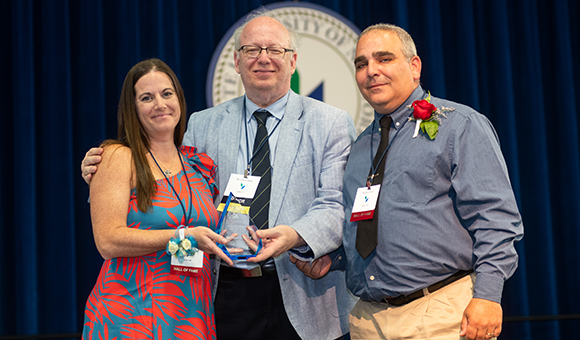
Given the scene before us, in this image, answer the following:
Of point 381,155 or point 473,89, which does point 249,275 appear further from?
point 473,89

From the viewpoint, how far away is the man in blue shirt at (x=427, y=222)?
172 cm

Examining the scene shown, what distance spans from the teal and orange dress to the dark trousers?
0.48 feet

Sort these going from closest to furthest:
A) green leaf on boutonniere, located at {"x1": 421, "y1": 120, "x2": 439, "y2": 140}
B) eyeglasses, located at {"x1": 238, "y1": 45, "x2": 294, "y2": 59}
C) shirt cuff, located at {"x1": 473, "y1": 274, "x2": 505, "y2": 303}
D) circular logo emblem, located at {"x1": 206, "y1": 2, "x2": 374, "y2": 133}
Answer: shirt cuff, located at {"x1": 473, "y1": 274, "x2": 505, "y2": 303} < green leaf on boutonniere, located at {"x1": 421, "y1": 120, "x2": 439, "y2": 140} < eyeglasses, located at {"x1": 238, "y1": 45, "x2": 294, "y2": 59} < circular logo emblem, located at {"x1": 206, "y1": 2, "x2": 374, "y2": 133}

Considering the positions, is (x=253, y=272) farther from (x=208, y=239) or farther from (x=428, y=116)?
(x=428, y=116)

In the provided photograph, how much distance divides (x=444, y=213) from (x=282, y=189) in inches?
26.7

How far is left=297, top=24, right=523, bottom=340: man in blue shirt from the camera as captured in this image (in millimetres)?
1719

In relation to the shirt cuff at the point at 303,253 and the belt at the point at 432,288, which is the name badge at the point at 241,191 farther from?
the belt at the point at 432,288

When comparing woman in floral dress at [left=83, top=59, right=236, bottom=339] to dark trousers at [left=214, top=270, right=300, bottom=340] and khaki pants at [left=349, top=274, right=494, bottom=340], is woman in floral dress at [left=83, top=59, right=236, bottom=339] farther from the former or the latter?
khaki pants at [left=349, top=274, right=494, bottom=340]

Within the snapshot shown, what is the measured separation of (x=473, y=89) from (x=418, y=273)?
2484 mm

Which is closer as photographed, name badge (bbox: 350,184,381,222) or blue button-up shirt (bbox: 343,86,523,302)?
blue button-up shirt (bbox: 343,86,523,302)

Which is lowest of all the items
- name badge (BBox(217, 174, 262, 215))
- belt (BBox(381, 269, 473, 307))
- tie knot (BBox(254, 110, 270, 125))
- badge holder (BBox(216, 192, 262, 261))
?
belt (BBox(381, 269, 473, 307))

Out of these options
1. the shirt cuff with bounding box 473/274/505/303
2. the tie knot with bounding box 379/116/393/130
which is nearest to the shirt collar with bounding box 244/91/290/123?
the tie knot with bounding box 379/116/393/130

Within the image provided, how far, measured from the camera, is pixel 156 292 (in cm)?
183

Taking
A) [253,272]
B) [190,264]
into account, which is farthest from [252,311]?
[190,264]
